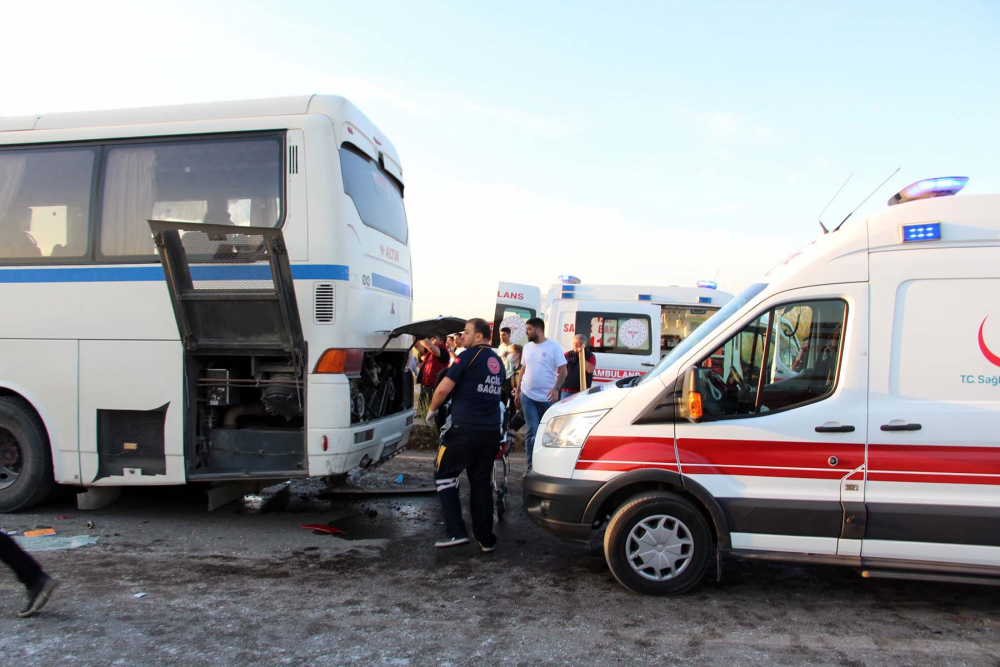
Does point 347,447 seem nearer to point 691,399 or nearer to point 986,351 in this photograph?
point 691,399

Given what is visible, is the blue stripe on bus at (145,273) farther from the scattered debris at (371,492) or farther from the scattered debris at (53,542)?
the scattered debris at (371,492)

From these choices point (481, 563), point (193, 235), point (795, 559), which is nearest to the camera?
point (795, 559)

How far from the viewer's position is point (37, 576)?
4.00 m

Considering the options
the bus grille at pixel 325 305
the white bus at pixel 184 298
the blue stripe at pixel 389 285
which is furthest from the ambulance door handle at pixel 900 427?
the blue stripe at pixel 389 285

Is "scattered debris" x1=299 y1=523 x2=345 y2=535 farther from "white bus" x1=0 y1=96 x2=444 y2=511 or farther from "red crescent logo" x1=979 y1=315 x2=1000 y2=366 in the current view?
"red crescent logo" x1=979 y1=315 x2=1000 y2=366

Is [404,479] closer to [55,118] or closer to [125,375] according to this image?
[125,375]

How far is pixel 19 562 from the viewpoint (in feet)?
12.8

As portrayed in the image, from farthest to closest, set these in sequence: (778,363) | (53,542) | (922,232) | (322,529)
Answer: (322,529) → (53,542) → (778,363) → (922,232)

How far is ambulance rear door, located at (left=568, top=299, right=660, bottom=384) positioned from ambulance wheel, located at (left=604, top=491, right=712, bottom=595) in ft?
22.4

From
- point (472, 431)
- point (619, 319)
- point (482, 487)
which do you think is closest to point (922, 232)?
point (472, 431)

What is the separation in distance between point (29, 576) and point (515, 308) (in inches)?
405

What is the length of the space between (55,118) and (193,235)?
2.11m

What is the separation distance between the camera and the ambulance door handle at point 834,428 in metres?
4.22

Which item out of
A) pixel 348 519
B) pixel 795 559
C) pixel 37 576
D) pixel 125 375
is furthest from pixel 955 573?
pixel 125 375
